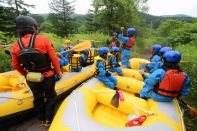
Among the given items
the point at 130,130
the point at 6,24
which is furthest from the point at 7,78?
the point at 6,24

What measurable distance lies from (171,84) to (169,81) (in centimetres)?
8

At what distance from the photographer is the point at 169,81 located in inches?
147

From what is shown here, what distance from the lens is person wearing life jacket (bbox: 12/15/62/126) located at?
3699 mm

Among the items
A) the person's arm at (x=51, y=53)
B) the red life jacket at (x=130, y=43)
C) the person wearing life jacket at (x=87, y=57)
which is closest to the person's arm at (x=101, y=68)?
the person's arm at (x=51, y=53)

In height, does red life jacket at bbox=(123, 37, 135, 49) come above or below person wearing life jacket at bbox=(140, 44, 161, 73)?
above

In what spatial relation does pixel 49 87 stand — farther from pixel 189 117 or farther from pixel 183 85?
pixel 189 117

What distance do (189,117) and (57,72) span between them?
319 cm

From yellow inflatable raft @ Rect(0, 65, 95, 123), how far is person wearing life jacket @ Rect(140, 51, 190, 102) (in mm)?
2486

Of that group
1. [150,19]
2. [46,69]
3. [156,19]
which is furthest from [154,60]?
[156,19]

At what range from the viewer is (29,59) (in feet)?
12.3

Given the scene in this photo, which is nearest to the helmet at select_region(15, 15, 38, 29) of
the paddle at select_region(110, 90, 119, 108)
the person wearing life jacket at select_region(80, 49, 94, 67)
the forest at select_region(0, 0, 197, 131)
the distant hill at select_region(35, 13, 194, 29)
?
the paddle at select_region(110, 90, 119, 108)

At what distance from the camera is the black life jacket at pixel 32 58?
12.0 ft

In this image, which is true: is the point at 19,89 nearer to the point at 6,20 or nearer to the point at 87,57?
the point at 87,57

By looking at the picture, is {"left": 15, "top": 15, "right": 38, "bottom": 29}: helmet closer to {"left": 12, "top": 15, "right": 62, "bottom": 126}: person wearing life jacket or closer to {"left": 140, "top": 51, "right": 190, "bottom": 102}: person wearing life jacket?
{"left": 12, "top": 15, "right": 62, "bottom": 126}: person wearing life jacket
